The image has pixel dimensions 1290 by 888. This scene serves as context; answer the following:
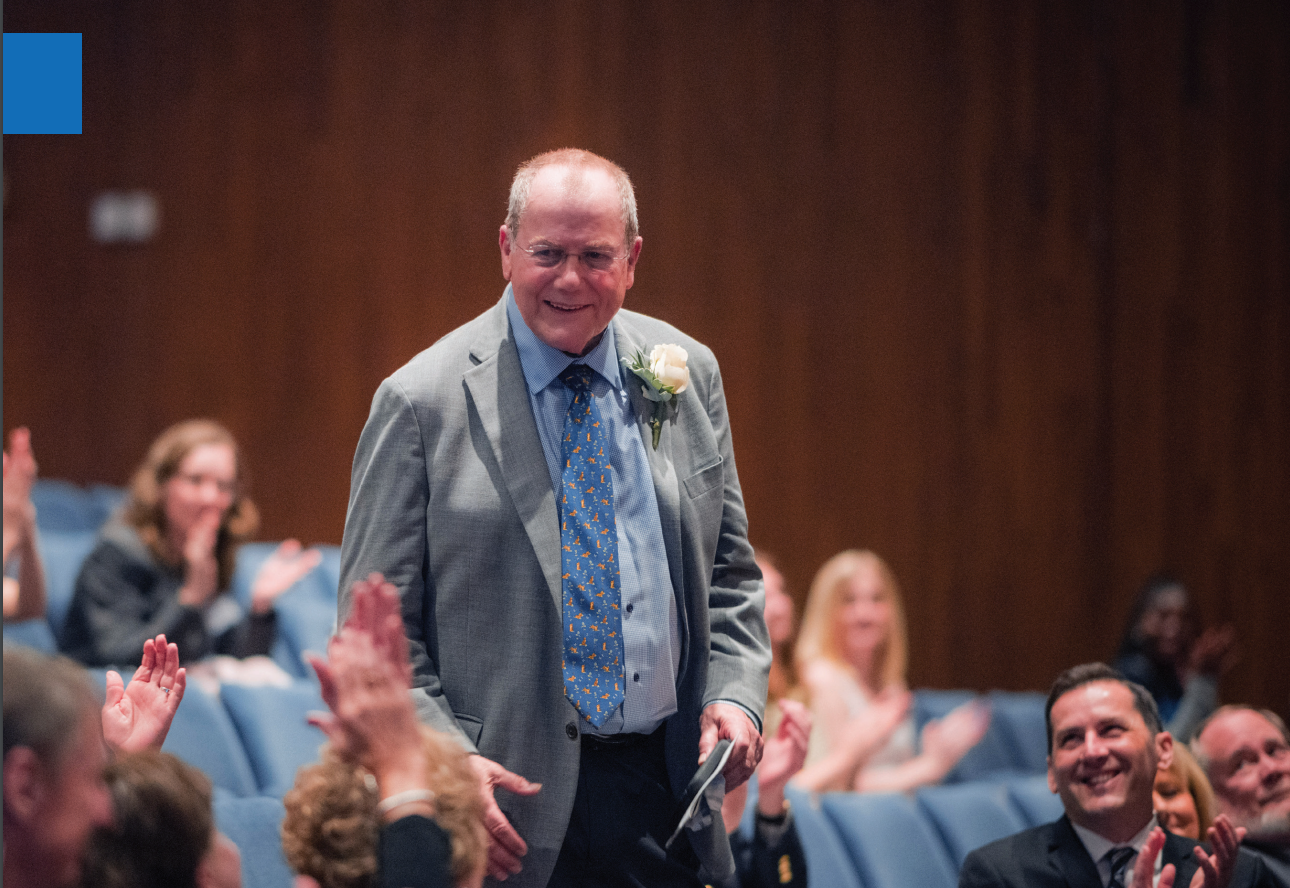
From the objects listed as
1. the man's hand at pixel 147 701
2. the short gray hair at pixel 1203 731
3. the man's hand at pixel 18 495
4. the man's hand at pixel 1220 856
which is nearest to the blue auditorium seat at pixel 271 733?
the man's hand at pixel 18 495

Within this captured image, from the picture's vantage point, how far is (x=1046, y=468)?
15.0ft

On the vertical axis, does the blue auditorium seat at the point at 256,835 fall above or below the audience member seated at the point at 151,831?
below

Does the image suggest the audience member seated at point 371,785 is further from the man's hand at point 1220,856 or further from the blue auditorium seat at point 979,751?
the blue auditorium seat at point 979,751

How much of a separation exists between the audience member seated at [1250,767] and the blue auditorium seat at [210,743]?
1.58 metres

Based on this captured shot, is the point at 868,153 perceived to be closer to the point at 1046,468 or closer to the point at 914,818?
the point at 1046,468

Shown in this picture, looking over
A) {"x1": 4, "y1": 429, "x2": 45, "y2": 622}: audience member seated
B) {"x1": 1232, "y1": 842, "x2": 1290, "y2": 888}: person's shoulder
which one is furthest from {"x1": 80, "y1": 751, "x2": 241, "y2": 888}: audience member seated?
{"x1": 1232, "y1": 842, "x2": 1290, "y2": 888}: person's shoulder

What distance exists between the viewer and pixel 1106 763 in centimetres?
201

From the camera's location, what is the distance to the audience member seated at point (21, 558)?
7.61 feet

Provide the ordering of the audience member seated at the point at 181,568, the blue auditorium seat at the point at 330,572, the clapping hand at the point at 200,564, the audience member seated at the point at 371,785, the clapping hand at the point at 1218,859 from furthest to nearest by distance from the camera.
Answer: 1. the blue auditorium seat at the point at 330,572
2. the clapping hand at the point at 200,564
3. the audience member seated at the point at 181,568
4. the clapping hand at the point at 1218,859
5. the audience member seated at the point at 371,785

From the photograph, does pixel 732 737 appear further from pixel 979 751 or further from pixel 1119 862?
pixel 979 751

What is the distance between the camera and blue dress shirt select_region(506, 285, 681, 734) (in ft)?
4.57

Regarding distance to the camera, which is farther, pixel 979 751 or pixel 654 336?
pixel 979 751

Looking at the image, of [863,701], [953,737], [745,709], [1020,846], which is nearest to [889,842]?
[1020,846]

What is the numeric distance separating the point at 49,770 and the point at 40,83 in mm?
680
